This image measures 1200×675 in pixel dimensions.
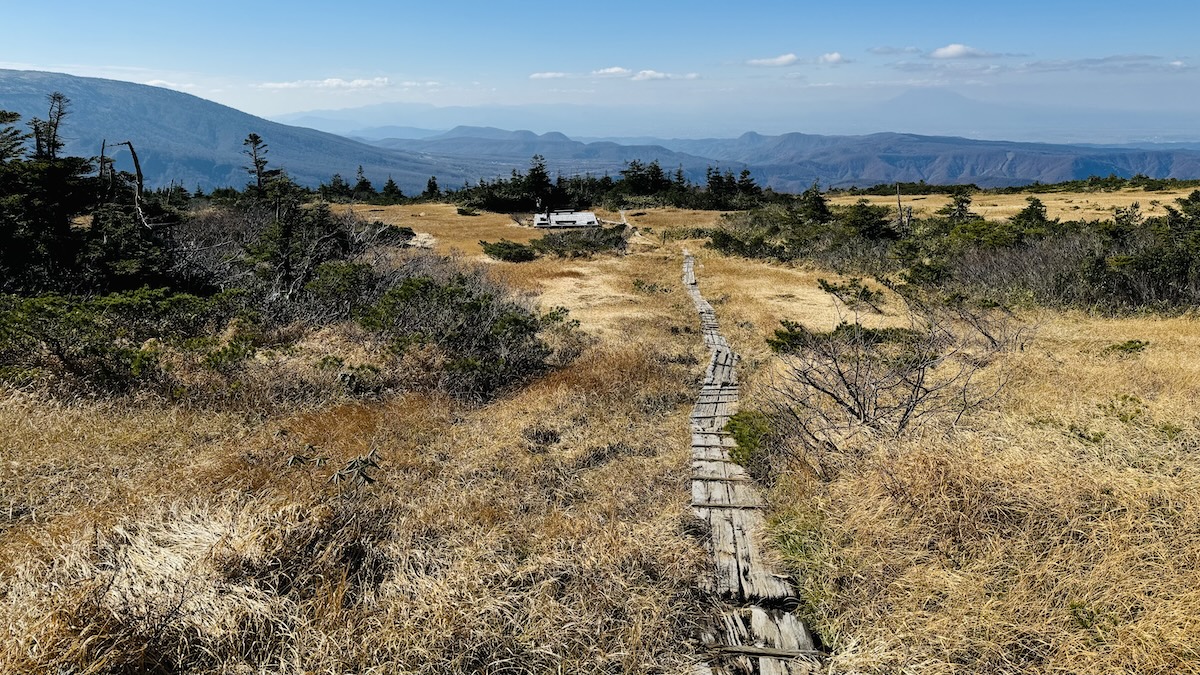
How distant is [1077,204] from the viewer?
3419 cm

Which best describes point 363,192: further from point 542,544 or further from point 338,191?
point 542,544

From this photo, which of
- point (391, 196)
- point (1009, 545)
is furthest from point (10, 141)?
point (391, 196)

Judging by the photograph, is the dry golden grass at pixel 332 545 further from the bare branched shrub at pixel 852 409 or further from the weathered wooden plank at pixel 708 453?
the bare branched shrub at pixel 852 409

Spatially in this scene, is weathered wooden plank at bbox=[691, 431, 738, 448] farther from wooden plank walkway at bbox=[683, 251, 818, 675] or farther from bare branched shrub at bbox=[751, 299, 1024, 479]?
bare branched shrub at bbox=[751, 299, 1024, 479]

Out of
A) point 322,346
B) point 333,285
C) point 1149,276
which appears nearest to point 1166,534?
point 322,346

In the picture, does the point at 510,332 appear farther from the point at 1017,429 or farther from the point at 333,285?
the point at 1017,429

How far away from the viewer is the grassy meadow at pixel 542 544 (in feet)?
10.5

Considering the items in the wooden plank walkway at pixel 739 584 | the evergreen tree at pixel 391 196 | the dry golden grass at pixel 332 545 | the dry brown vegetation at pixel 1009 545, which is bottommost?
the wooden plank walkway at pixel 739 584

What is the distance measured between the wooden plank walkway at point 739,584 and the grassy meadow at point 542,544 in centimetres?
14

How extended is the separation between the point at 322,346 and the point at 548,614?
7244mm

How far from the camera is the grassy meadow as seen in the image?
10.5ft

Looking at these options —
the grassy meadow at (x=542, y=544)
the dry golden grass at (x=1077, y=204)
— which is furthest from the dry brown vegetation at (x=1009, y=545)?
the dry golden grass at (x=1077, y=204)

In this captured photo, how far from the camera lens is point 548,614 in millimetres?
3660

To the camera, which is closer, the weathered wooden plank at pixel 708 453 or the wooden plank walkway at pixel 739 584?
the wooden plank walkway at pixel 739 584
